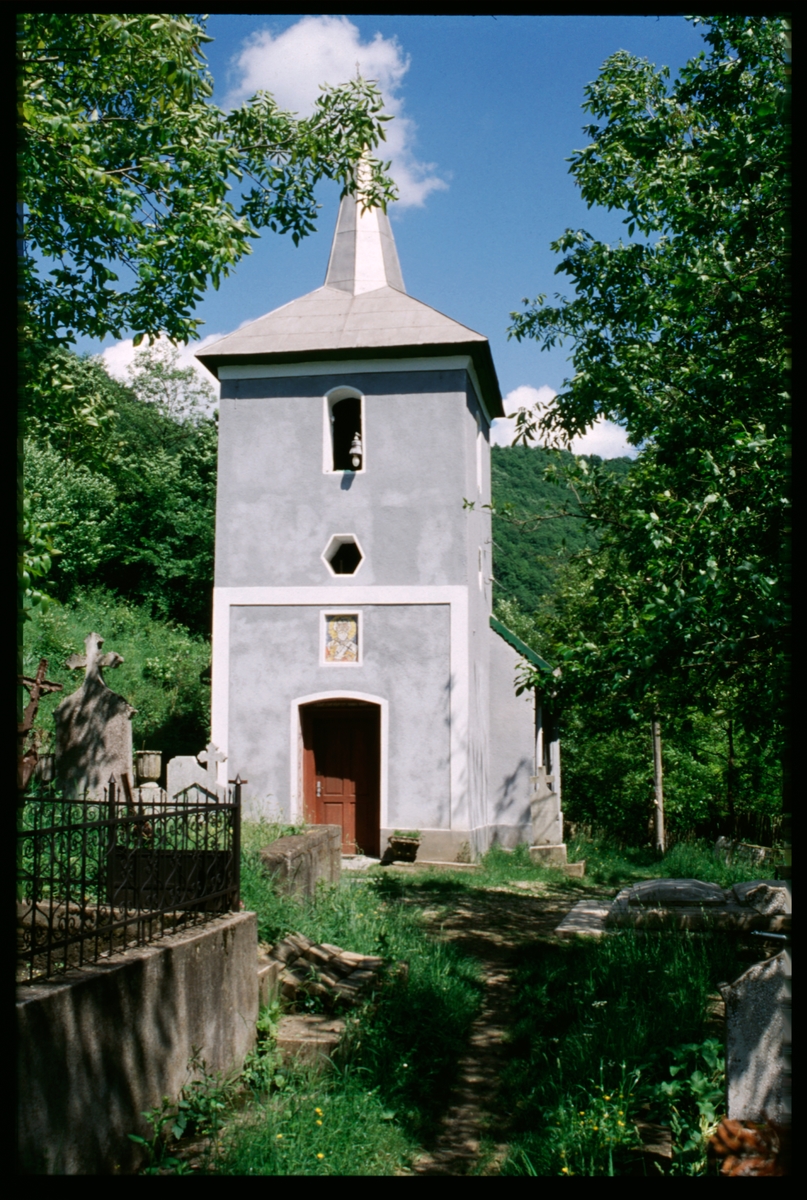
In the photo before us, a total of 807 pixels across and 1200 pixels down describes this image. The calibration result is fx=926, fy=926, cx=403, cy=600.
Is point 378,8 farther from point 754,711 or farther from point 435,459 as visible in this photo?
point 435,459

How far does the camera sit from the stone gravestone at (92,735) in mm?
10367

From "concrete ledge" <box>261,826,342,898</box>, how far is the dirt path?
1.38 meters

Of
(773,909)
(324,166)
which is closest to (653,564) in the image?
(773,909)

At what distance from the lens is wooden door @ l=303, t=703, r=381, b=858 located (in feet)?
53.0

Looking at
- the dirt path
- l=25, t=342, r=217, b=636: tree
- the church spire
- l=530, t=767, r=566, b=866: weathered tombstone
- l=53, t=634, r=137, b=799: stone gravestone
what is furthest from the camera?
l=25, t=342, r=217, b=636: tree

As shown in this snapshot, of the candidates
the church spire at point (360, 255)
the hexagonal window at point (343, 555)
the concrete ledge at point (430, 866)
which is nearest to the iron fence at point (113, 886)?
the concrete ledge at point (430, 866)

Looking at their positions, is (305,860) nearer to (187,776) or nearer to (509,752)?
(187,776)

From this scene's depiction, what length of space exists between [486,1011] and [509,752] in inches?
398

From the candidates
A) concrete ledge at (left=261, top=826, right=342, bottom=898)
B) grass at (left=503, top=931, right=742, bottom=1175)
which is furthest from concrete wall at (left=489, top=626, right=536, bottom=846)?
grass at (left=503, top=931, right=742, bottom=1175)

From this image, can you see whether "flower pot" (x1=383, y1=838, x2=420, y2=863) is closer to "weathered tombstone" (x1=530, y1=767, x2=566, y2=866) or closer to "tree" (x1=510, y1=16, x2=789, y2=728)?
"weathered tombstone" (x1=530, y1=767, x2=566, y2=866)

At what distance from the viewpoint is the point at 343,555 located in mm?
16750

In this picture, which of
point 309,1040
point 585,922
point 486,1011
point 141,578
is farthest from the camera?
point 141,578

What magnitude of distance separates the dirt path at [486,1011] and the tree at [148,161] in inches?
215

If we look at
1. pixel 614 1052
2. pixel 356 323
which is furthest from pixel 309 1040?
pixel 356 323
